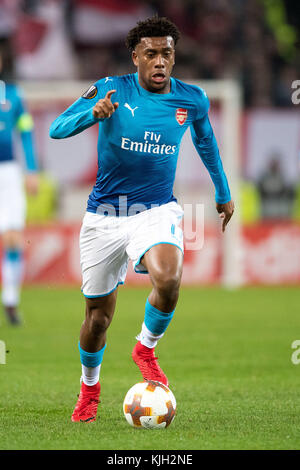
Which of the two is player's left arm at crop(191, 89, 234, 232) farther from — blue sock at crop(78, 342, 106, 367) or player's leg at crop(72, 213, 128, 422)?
blue sock at crop(78, 342, 106, 367)

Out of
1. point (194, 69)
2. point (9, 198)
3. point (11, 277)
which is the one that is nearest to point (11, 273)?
point (11, 277)

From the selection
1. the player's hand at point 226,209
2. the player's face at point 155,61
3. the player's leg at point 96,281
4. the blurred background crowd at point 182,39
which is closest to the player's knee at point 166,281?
the player's leg at point 96,281

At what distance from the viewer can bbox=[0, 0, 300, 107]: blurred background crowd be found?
21.0 meters

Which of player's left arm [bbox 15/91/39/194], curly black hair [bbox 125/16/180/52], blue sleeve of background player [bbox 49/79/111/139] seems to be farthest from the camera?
player's left arm [bbox 15/91/39/194]

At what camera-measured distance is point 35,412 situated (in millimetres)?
5199

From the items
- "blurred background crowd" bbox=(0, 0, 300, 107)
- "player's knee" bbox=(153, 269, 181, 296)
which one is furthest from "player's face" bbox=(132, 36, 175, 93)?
"blurred background crowd" bbox=(0, 0, 300, 107)

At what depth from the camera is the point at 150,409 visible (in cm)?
466

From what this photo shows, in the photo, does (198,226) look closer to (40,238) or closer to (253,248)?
(253,248)

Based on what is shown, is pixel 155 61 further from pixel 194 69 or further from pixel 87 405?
pixel 194 69

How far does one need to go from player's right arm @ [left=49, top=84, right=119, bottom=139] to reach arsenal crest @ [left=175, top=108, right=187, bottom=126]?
433 millimetres

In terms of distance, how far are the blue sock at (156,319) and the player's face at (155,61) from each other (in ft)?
4.00

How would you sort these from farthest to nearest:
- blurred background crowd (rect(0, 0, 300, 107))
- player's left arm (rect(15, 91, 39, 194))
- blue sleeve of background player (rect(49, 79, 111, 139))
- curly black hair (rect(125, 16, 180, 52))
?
blurred background crowd (rect(0, 0, 300, 107))
player's left arm (rect(15, 91, 39, 194))
curly black hair (rect(125, 16, 180, 52))
blue sleeve of background player (rect(49, 79, 111, 139))

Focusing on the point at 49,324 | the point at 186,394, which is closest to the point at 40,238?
the point at 49,324
